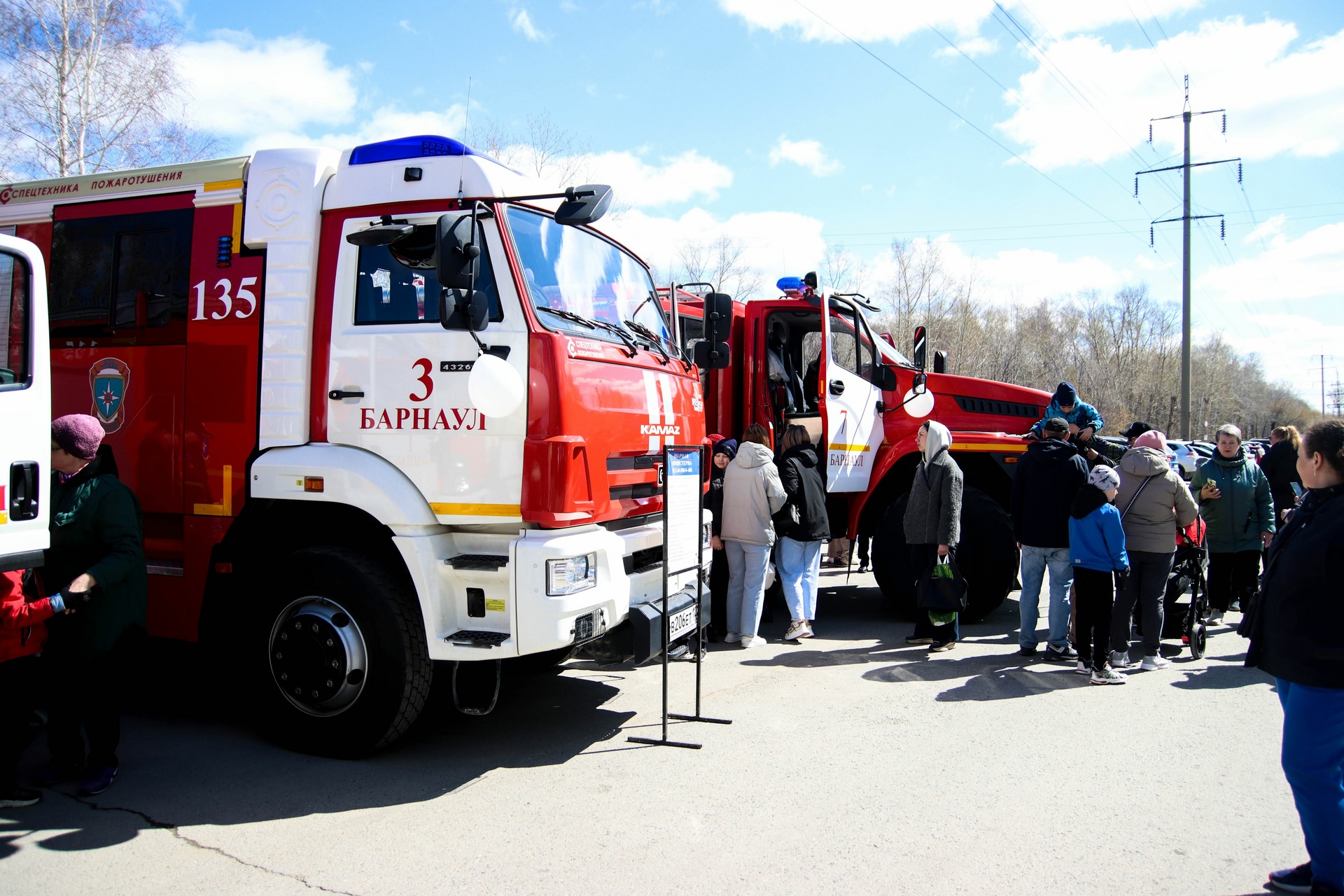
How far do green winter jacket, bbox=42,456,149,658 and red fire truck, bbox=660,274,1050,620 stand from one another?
4.63m

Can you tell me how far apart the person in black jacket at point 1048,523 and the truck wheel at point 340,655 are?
4.64m

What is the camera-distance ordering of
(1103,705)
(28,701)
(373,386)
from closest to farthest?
1. (28,701)
2. (373,386)
3. (1103,705)

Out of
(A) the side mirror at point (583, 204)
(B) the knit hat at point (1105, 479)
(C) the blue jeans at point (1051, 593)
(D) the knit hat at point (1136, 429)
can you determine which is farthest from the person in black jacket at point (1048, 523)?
(A) the side mirror at point (583, 204)

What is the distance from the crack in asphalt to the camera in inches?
129

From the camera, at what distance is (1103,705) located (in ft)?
18.1

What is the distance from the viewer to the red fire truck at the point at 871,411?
7.61 meters

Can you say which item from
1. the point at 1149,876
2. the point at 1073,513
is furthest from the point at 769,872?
the point at 1073,513

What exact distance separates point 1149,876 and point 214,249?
5.57 meters

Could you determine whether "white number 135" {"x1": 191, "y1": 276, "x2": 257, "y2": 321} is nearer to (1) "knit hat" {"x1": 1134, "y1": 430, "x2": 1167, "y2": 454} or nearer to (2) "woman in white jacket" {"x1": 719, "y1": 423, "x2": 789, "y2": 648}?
(2) "woman in white jacket" {"x1": 719, "y1": 423, "x2": 789, "y2": 648}

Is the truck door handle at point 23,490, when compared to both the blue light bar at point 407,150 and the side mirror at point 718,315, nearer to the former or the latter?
the blue light bar at point 407,150

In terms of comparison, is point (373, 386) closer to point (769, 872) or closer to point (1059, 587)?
point (769, 872)

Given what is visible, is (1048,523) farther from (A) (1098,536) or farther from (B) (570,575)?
(B) (570,575)

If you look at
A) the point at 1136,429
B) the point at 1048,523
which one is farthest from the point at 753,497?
the point at 1136,429

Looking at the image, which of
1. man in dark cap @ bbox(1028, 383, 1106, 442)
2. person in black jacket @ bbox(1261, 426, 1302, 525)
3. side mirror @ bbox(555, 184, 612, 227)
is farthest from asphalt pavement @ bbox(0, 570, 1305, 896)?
person in black jacket @ bbox(1261, 426, 1302, 525)
